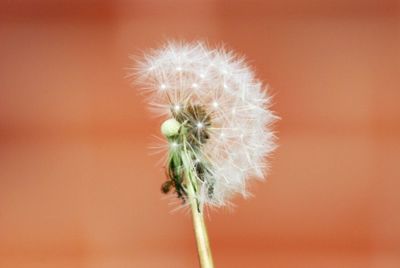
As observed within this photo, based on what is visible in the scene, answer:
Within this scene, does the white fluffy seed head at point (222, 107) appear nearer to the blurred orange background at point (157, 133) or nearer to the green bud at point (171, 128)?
the green bud at point (171, 128)

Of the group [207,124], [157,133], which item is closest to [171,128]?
[207,124]

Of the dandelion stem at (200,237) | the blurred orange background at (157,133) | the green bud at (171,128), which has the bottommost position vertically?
the dandelion stem at (200,237)

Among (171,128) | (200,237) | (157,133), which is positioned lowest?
(200,237)

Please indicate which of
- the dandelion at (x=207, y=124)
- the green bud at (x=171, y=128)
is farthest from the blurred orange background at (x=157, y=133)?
the green bud at (x=171, y=128)

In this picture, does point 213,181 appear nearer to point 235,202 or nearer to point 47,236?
point 235,202

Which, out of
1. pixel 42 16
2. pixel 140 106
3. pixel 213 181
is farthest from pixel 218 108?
pixel 42 16

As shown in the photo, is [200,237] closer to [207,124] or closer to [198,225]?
[198,225]

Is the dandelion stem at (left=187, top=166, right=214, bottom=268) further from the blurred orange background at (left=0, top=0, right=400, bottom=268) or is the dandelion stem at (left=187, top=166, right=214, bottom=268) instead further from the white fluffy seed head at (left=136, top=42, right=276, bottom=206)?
the blurred orange background at (left=0, top=0, right=400, bottom=268)

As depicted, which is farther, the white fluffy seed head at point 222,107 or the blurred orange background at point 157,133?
the blurred orange background at point 157,133
